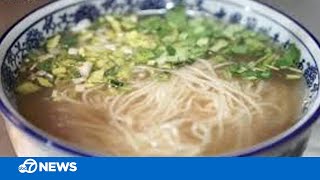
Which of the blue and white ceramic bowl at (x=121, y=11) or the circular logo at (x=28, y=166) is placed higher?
the blue and white ceramic bowl at (x=121, y=11)

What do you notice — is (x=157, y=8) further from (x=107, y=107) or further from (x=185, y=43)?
(x=107, y=107)

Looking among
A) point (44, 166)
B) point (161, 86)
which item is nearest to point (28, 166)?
point (44, 166)

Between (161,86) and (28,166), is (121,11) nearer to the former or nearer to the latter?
(161,86)

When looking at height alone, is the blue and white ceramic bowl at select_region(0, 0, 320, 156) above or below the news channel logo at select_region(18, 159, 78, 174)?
above

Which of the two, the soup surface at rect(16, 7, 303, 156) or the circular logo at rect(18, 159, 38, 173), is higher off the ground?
the soup surface at rect(16, 7, 303, 156)

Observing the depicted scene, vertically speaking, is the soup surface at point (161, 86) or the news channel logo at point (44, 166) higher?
the soup surface at point (161, 86)
